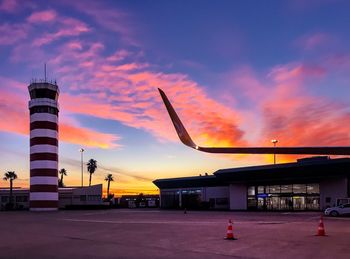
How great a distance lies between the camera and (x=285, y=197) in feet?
248

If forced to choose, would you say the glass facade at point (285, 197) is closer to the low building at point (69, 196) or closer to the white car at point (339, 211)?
the white car at point (339, 211)

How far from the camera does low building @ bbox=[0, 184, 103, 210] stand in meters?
104

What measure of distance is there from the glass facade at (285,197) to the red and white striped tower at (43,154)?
31406 mm

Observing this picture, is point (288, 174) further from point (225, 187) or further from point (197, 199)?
A: point (197, 199)

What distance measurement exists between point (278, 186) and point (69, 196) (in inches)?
1877

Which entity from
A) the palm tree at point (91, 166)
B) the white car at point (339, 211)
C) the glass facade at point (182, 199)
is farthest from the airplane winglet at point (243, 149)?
the palm tree at point (91, 166)

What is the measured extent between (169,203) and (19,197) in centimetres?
3274

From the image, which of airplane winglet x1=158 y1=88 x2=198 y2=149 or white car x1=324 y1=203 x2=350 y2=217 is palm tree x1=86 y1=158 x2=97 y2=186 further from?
airplane winglet x1=158 y1=88 x2=198 y2=149

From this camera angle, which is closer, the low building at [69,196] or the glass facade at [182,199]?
the glass facade at [182,199]

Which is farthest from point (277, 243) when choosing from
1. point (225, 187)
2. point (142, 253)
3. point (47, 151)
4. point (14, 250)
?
point (225, 187)

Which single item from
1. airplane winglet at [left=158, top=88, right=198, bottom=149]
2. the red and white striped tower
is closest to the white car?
airplane winglet at [left=158, top=88, right=198, bottom=149]

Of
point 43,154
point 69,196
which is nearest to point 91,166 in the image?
point 69,196

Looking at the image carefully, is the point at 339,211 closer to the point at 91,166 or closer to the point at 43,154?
the point at 43,154

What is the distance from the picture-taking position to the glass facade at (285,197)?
71750mm
